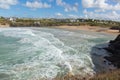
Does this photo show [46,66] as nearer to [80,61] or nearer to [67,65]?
[67,65]

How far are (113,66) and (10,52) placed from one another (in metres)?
11.0

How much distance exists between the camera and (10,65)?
63.2ft

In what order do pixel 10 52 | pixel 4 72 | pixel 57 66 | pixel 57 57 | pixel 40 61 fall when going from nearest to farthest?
pixel 4 72
pixel 57 66
pixel 40 61
pixel 57 57
pixel 10 52

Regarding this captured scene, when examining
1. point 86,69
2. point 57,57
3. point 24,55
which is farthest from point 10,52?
point 86,69

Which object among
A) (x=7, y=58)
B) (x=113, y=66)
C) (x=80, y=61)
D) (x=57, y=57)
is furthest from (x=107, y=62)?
(x=7, y=58)

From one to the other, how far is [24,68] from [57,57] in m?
5.51

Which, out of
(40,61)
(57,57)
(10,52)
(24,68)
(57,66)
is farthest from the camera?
(10,52)

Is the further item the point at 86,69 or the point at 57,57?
the point at 57,57

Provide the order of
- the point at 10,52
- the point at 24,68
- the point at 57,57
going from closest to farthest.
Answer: the point at 24,68 < the point at 57,57 < the point at 10,52

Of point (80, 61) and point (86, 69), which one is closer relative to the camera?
point (86, 69)

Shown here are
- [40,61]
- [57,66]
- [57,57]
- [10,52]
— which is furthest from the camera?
[10,52]

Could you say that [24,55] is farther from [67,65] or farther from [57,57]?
[67,65]

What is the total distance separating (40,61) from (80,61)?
3.76 m

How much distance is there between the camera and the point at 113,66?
72.1 feet
